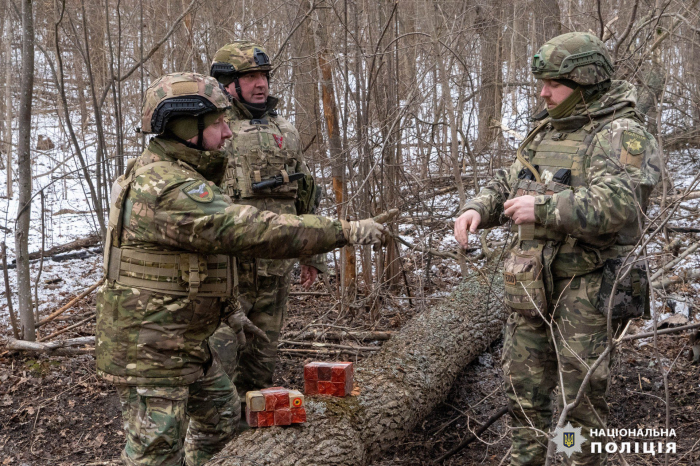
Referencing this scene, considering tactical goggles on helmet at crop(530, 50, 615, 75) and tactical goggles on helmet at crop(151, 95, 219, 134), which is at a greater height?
tactical goggles on helmet at crop(530, 50, 615, 75)

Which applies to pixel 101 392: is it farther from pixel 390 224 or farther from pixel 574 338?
pixel 574 338

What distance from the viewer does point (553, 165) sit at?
10.5 feet

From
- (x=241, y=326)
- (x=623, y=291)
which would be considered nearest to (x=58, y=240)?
(x=241, y=326)

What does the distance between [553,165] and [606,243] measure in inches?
19.5

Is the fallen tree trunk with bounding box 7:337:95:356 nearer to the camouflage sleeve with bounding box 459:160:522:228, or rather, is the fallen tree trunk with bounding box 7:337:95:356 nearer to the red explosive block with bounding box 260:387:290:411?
the red explosive block with bounding box 260:387:290:411

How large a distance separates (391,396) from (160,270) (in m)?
1.69

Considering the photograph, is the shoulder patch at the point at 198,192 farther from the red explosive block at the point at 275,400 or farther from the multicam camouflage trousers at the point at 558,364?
the multicam camouflage trousers at the point at 558,364

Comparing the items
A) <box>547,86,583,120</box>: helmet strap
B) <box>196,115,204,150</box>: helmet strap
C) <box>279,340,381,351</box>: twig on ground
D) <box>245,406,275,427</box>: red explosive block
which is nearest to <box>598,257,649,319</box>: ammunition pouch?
<box>547,86,583,120</box>: helmet strap

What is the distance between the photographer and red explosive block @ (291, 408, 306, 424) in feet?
10.4

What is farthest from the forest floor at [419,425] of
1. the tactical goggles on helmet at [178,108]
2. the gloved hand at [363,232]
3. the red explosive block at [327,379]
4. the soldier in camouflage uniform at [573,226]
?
A: the tactical goggles on helmet at [178,108]

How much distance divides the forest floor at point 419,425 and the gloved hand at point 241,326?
103cm

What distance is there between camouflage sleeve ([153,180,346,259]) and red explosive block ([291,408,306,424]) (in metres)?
0.88

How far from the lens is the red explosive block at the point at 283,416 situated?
3.13 meters

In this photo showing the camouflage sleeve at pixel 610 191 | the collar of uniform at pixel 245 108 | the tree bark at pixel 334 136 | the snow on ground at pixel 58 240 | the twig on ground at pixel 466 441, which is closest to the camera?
the camouflage sleeve at pixel 610 191
